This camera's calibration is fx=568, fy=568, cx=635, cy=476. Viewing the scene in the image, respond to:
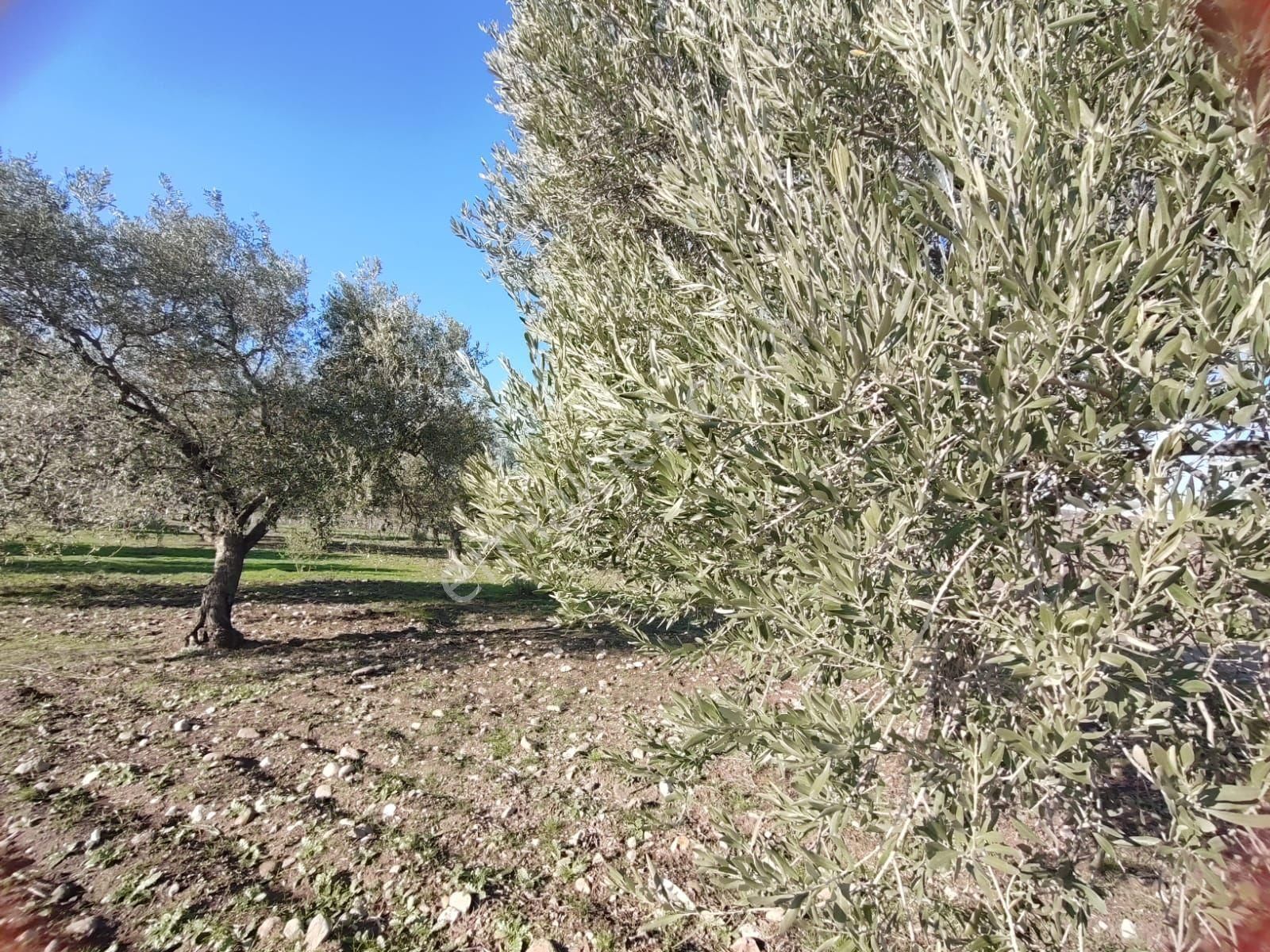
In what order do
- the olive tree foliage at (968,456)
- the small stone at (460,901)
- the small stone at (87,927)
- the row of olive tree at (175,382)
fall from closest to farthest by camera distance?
the olive tree foliage at (968,456) → the small stone at (87,927) → the small stone at (460,901) → the row of olive tree at (175,382)

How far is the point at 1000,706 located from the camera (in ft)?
8.42

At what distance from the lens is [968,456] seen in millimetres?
2580

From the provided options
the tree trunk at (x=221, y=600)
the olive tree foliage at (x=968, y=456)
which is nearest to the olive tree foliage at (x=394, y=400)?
the tree trunk at (x=221, y=600)

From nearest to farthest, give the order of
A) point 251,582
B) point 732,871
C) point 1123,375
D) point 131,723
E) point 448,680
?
1. point 1123,375
2. point 732,871
3. point 131,723
4. point 448,680
5. point 251,582

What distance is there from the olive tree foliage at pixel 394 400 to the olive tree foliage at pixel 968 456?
32.7 ft

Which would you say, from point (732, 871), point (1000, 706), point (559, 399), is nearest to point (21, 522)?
point (559, 399)

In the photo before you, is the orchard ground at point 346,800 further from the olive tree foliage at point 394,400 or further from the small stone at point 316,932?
the olive tree foliage at point 394,400

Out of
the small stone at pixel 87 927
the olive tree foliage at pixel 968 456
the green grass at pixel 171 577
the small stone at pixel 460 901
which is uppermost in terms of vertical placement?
the olive tree foliage at pixel 968 456

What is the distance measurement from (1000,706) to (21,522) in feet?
43.7

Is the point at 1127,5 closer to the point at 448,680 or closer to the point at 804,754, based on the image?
the point at 804,754

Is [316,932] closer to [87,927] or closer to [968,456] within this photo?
[87,927]

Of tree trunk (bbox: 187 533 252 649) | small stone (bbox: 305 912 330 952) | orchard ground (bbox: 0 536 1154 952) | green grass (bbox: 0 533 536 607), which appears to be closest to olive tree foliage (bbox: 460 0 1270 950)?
orchard ground (bbox: 0 536 1154 952)

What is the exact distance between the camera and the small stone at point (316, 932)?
4.04m

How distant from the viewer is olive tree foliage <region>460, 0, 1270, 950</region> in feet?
6.72
